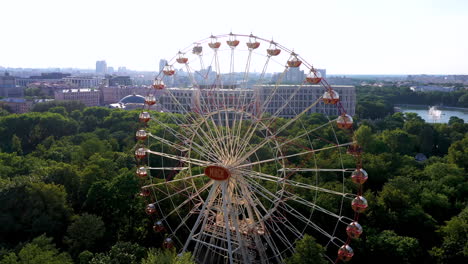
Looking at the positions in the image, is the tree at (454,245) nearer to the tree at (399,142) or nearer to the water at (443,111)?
the tree at (399,142)

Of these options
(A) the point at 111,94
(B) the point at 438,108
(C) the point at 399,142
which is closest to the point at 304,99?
(C) the point at 399,142

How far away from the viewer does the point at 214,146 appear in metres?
20.0

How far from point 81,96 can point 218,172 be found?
105m

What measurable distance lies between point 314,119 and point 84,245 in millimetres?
44438

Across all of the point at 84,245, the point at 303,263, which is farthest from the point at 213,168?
the point at 84,245

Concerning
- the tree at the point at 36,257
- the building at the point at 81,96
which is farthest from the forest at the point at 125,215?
the building at the point at 81,96

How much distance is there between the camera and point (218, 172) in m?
19.1

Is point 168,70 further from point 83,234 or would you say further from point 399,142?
point 399,142

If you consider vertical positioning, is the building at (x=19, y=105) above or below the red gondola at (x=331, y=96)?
below

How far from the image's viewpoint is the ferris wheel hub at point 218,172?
1894 cm

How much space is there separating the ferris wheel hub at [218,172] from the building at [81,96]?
98.2 metres

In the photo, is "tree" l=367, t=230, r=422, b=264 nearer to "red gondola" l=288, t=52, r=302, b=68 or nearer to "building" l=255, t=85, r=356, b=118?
"red gondola" l=288, t=52, r=302, b=68

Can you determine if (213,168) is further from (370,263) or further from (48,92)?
(48,92)

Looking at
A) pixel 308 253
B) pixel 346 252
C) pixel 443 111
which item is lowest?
pixel 308 253
